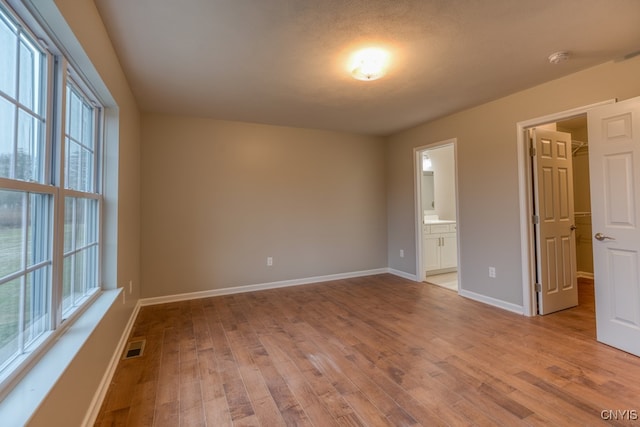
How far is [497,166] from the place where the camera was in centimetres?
340

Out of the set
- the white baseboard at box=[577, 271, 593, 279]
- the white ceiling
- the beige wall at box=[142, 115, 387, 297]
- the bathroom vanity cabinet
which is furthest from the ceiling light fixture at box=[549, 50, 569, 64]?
the white baseboard at box=[577, 271, 593, 279]

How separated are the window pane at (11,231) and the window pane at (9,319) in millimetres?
67

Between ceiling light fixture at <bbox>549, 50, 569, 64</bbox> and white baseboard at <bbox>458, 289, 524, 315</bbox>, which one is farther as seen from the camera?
white baseboard at <bbox>458, 289, 524, 315</bbox>

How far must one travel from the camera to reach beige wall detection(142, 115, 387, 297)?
3.77 m

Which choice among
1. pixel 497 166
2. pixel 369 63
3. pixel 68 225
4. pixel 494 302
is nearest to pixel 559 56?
pixel 497 166

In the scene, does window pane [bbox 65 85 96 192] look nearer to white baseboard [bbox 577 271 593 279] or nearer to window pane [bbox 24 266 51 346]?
window pane [bbox 24 266 51 346]

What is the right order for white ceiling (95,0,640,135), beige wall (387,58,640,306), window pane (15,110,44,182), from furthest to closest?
→ beige wall (387,58,640,306) → white ceiling (95,0,640,135) → window pane (15,110,44,182)

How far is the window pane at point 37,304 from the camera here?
1300 mm

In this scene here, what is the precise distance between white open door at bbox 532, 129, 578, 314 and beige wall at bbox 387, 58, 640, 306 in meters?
0.20

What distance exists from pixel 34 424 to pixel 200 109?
3.34 meters

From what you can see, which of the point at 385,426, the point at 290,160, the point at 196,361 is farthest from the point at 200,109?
the point at 385,426

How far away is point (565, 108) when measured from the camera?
2.79 metres

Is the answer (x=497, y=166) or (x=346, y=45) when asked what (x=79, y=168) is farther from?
(x=497, y=166)

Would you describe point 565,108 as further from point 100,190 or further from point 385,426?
point 100,190
